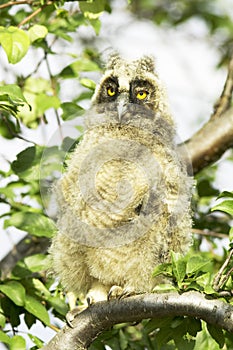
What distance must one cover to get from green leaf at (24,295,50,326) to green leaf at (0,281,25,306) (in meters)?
0.05

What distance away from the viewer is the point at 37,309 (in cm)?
315

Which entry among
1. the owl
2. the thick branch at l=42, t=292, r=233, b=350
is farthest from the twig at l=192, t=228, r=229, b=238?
the thick branch at l=42, t=292, r=233, b=350

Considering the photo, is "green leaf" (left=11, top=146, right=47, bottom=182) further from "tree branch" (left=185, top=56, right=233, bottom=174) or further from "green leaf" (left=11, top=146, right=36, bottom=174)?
"tree branch" (left=185, top=56, right=233, bottom=174)

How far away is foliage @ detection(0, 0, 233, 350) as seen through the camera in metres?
2.74

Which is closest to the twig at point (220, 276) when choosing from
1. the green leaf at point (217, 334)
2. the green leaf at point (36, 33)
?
the green leaf at point (217, 334)

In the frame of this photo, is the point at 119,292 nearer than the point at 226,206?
No

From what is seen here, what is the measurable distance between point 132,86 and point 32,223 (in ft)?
2.71

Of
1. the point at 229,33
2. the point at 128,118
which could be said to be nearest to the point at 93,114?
the point at 128,118

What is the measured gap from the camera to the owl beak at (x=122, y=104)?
3361 mm

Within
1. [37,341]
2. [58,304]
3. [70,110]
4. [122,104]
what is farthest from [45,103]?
[37,341]

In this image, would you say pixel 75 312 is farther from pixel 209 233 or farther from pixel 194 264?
pixel 209 233

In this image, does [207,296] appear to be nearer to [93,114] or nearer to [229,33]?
[93,114]

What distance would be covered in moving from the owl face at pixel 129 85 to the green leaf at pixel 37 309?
3.22 feet

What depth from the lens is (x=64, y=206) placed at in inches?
126
